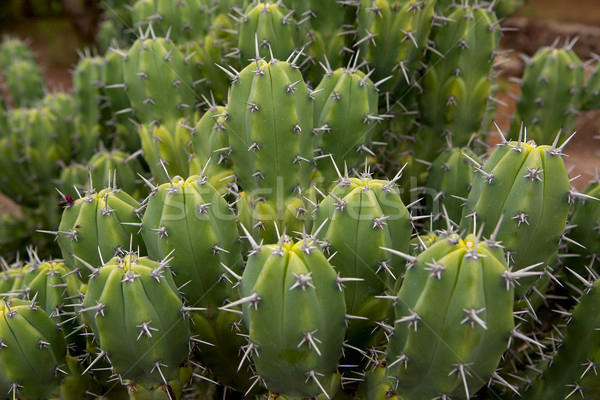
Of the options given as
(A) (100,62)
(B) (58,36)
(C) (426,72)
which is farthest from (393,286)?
(B) (58,36)

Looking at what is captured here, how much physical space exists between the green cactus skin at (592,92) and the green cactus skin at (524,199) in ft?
6.71

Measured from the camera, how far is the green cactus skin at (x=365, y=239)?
7.06ft

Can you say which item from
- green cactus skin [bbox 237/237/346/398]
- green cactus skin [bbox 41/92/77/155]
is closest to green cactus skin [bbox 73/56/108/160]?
green cactus skin [bbox 41/92/77/155]

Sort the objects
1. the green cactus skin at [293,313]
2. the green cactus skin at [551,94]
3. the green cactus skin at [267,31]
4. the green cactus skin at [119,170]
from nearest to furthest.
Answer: the green cactus skin at [293,313] → the green cactus skin at [267,31] → the green cactus skin at [119,170] → the green cactus skin at [551,94]

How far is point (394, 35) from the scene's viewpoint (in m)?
3.12

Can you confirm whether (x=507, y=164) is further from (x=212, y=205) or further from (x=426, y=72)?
(x=426, y=72)

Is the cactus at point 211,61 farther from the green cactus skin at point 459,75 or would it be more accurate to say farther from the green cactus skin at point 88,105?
the green cactus skin at point 459,75

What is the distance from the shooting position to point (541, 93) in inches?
149

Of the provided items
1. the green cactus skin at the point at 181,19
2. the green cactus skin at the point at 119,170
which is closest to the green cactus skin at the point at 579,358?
the green cactus skin at the point at 119,170

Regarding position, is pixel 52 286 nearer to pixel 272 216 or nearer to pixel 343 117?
pixel 272 216

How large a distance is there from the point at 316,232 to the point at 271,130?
1.89 feet

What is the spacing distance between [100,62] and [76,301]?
2.33 metres

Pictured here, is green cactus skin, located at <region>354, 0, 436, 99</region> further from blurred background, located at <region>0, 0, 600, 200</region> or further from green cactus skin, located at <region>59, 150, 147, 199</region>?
blurred background, located at <region>0, 0, 600, 200</region>

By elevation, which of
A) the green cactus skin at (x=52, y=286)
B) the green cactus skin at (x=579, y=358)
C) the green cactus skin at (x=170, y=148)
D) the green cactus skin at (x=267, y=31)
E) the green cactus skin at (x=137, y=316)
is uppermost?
the green cactus skin at (x=267, y=31)
